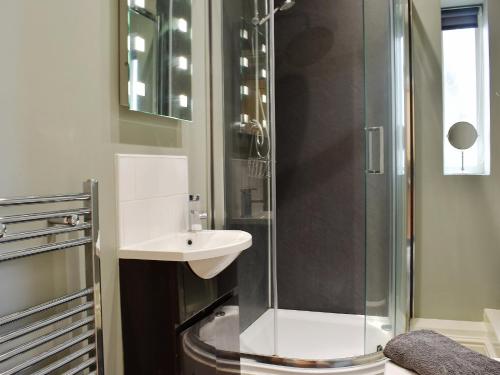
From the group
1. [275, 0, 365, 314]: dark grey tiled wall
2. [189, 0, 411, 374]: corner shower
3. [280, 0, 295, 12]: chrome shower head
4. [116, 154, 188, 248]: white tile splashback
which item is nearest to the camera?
[116, 154, 188, 248]: white tile splashback

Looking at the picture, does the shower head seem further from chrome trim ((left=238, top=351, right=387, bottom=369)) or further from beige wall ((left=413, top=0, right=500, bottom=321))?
chrome trim ((left=238, top=351, right=387, bottom=369))

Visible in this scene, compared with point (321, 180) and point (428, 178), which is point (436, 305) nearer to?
point (428, 178)

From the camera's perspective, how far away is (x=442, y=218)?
292 centimetres

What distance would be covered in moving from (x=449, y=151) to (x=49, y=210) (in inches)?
99.3

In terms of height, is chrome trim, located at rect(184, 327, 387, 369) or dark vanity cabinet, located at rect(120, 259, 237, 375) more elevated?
dark vanity cabinet, located at rect(120, 259, 237, 375)

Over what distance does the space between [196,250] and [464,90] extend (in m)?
2.27

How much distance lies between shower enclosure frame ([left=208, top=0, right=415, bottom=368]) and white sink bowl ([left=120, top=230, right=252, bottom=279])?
0.46 m

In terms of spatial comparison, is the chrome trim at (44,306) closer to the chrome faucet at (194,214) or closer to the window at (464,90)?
the chrome faucet at (194,214)

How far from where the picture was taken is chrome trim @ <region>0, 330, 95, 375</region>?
3.54 feet

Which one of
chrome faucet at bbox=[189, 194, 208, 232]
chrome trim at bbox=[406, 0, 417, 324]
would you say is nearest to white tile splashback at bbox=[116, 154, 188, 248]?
chrome faucet at bbox=[189, 194, 208, 232]

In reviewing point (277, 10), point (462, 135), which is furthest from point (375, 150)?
point (277, 10)

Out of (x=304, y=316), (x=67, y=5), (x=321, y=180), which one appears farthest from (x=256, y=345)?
(x=67, y=5)

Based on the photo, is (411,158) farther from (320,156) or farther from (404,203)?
(320,156)

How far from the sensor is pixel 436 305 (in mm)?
2928
